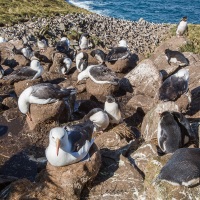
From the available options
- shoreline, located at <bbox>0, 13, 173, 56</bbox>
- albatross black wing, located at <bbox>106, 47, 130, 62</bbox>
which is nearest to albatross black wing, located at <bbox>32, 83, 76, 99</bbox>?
albatross black wing, located at <bbox>106, 47, 130, 62</bbox>

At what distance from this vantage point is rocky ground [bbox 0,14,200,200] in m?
6.72

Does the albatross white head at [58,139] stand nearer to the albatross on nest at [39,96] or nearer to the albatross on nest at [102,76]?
the albatross on nest at [39,96]

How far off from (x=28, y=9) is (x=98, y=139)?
3847 centimetres

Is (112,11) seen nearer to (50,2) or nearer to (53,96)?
(50,2)

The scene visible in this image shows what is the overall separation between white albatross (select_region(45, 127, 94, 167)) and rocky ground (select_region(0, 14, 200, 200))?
0.18 metres

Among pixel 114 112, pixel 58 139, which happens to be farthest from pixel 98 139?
pixel 58 139

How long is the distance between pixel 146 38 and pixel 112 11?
3515 centimetres

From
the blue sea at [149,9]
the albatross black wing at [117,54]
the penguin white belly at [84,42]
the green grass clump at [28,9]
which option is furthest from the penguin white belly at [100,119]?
the blue sea at [149,9]

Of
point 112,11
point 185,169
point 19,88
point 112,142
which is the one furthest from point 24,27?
point 112,11

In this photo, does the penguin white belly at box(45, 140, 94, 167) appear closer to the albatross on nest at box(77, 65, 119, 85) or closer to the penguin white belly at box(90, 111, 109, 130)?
the penguin white belly at box(90, 111, 109, 130)

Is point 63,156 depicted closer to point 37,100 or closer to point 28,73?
point 37,100

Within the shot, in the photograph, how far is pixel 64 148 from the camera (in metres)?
6.81

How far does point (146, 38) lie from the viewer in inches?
1067

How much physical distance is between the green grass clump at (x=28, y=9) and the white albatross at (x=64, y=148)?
1144 inches
